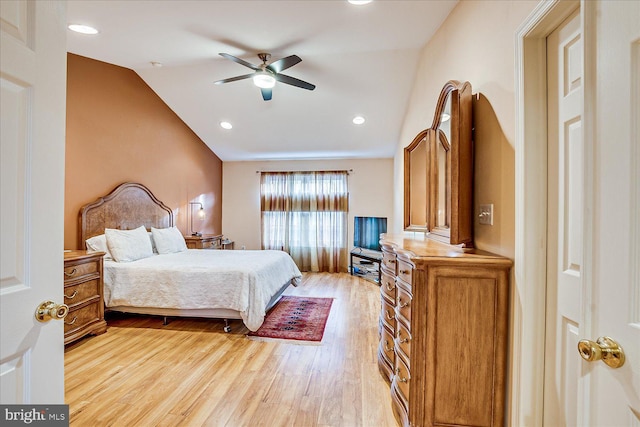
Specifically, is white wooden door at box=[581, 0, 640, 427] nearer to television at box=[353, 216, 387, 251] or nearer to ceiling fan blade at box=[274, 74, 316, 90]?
ceiling fan blade at box=[274, 74, 316, 90]

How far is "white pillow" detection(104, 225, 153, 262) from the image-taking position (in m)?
3.42

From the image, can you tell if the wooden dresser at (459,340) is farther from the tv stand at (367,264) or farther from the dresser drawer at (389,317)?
the tv stand at (367,264)

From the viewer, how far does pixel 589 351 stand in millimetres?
740

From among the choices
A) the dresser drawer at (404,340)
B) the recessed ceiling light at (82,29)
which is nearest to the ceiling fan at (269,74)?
the recessed ceiling light at (82,29)

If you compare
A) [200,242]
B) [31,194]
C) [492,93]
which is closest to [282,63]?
[492,93]

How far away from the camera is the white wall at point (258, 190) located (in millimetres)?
6320

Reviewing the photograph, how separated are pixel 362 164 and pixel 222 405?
207 inches

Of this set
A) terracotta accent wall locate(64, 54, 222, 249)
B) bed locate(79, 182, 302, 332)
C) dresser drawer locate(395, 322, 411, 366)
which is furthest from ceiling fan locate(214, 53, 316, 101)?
dresser drawer locate(395, 322, 411, 366)

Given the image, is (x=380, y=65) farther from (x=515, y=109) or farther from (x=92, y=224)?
(x=92, y=224)

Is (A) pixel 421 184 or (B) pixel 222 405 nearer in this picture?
(B) pixel 222 405

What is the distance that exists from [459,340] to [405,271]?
43 centimetres

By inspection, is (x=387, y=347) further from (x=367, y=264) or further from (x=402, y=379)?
(x=367, y=264)

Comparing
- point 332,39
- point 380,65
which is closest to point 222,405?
point 332,39

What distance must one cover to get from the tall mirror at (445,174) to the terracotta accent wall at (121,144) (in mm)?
3621
